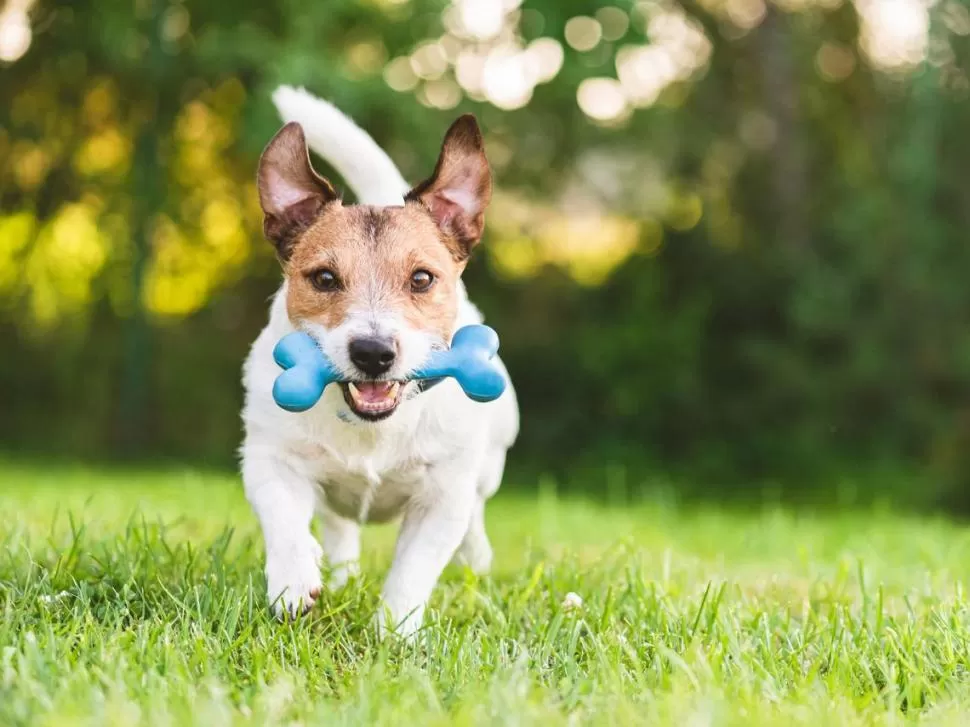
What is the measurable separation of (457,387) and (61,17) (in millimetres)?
10195

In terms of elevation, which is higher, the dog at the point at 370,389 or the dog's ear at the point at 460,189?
the dog's ear at the point at 460,189

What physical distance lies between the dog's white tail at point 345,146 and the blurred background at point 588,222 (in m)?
5.44

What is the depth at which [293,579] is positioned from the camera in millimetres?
3330

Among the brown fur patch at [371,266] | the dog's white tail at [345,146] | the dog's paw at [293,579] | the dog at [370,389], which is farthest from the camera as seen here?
the dog's white tail at [345,146]

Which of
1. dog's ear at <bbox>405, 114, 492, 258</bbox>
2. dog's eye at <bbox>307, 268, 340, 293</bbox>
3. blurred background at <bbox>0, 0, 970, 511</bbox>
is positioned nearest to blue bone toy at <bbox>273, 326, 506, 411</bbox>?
dog's eye at <bbox>307, 268, 340, 293</bbox>

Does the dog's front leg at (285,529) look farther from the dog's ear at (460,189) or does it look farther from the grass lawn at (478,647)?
the dog's ear at (460,189)

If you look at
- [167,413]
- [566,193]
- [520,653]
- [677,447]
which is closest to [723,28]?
[566,193]

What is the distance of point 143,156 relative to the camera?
41.9 feet

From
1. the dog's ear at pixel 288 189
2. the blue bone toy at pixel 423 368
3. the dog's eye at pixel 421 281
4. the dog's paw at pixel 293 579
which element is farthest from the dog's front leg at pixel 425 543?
the dog's ear at pixel 288 189

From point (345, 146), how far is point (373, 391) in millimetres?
1490

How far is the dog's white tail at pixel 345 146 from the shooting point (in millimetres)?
4527

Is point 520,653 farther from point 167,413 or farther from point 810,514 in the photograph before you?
point 167,413

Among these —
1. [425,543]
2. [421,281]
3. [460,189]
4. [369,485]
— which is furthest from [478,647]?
[460,189]

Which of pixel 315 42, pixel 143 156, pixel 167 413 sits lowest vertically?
pixel 167 413
